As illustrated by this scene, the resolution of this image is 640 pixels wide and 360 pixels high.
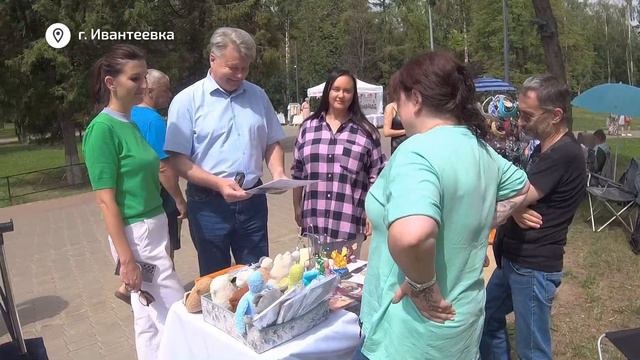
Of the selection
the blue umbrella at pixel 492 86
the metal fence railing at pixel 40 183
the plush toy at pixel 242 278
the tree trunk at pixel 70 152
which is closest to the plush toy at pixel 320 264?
the plush toy at pixel 242 278

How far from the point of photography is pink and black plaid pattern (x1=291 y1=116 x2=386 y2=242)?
309cm

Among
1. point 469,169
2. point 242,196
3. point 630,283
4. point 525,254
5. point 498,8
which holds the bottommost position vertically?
point 630,283

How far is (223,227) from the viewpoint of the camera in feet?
9.09

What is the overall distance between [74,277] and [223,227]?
3.25 meters

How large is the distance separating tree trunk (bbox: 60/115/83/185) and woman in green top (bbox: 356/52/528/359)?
11682 millimetres

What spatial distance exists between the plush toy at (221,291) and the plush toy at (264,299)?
179mm

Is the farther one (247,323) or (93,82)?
(93,82)

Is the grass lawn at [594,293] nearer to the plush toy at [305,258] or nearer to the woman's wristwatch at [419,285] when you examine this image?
the plush toy at [305,258]

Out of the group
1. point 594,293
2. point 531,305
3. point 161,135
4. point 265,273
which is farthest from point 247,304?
point 594,293

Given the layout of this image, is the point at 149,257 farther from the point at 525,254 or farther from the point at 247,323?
the point at 525,254

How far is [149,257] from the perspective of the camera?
7.78 feet

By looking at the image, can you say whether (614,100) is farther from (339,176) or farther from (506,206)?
(506,206)

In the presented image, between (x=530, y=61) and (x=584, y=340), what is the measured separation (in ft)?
115

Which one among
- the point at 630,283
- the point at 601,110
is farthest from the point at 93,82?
the point at 601,110
